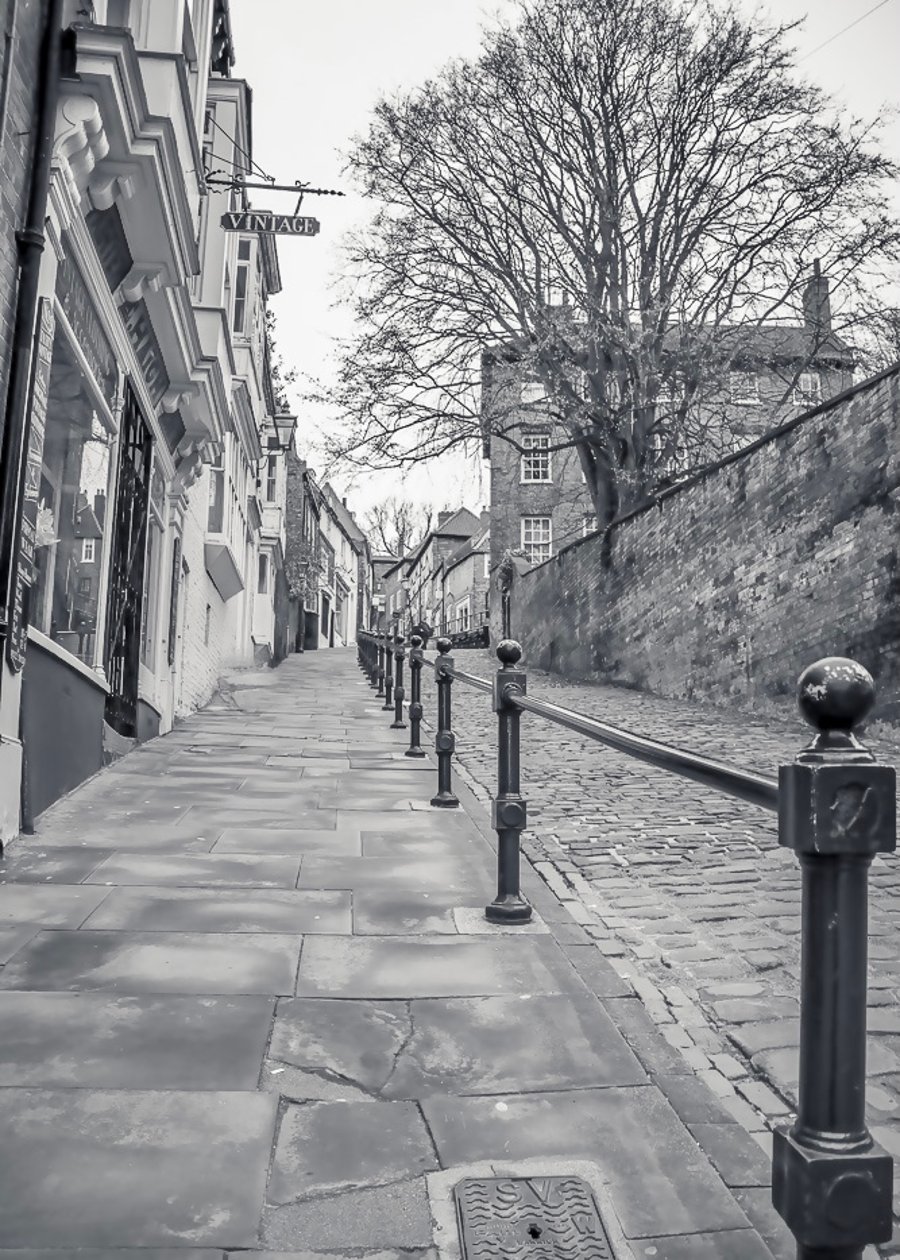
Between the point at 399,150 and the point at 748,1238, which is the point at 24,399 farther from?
the point at 399,150

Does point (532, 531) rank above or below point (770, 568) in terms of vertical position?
above

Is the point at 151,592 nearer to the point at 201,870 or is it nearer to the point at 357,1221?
the point at 201,870

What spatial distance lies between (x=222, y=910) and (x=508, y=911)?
1105 mm

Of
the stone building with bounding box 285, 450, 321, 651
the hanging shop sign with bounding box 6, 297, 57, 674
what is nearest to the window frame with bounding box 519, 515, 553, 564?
the stone building with bounding box 285, 450, 321, 651

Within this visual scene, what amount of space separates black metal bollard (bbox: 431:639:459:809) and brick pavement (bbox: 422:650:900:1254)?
570 mm

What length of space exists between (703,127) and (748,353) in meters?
4.27

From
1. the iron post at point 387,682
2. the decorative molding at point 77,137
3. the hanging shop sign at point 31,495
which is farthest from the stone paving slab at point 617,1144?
the iron post at point 387,682

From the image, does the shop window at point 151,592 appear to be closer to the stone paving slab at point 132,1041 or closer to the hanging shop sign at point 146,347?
the hanging shop sign at point 146,347

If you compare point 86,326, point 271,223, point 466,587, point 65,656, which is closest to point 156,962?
point 65,656

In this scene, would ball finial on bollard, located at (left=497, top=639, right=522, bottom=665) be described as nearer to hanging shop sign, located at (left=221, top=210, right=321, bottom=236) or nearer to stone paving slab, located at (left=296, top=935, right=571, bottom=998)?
stone paving slab, located at (left=296, top=935, right=571, bottom=998)

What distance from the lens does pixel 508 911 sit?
3.70 meters

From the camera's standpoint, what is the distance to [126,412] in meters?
7.64

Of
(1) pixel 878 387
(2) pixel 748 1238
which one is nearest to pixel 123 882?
(2) pixel 748 1238

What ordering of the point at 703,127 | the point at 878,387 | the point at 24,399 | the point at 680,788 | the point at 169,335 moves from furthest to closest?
the point at 703,127, the point at 878,387, the point at 169,335, the point at 680,788, the point at 24,399
